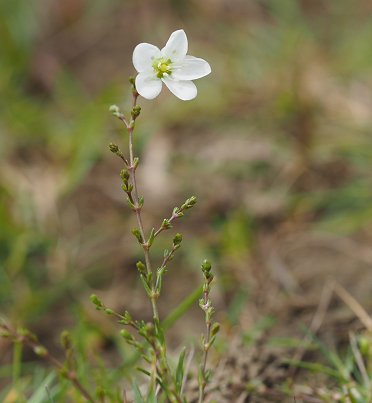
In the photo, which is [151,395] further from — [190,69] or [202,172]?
[202,172]

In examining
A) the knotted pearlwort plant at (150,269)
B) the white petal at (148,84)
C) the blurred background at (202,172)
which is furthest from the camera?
the blurred background at (202,172)

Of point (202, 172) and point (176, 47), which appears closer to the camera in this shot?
point (176, 47)

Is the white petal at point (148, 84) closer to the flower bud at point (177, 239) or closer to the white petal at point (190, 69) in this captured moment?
the white petal at point (190, 69)

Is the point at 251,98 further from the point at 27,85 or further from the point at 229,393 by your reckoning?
the point at 229,393

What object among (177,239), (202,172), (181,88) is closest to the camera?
(177,239)

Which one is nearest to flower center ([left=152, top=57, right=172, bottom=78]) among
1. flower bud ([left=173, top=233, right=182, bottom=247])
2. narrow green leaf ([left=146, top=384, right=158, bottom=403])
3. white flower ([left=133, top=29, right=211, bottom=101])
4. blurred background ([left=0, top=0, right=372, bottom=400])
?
white flower ([left=133, top=29, right=211, bottom=101])

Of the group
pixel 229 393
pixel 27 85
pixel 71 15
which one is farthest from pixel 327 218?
pixel 71 15

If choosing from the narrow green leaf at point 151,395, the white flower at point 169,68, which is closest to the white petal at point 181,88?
the white flower at point 169,68

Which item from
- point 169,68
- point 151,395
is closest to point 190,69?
point 169,68
